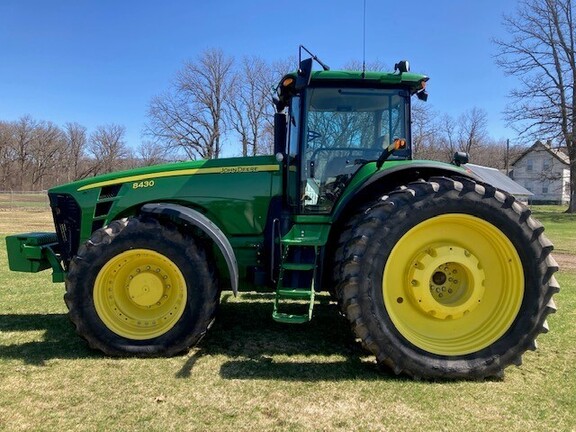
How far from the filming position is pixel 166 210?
387 centimetres

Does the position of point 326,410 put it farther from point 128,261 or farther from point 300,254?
point 128,261

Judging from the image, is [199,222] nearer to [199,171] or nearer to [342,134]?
[199,171]

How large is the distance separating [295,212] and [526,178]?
68.0m

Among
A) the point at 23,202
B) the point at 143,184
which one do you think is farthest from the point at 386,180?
the point at 23,202

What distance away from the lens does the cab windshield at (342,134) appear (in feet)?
13.4

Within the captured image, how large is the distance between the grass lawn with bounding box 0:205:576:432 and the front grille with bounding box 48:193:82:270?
2.70 feet

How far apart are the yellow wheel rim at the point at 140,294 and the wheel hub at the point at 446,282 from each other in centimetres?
197

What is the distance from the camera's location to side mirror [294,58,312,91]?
3785 millimetres

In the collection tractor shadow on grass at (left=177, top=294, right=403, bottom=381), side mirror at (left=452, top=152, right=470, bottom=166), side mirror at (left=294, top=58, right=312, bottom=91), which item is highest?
side mirror at (left=294, top=58, right=312, bottom=91)

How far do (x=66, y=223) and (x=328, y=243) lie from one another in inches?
102

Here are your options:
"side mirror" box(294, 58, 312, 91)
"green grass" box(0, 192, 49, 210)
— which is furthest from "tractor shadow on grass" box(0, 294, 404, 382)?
"green grass" box(0, 192, 49, 210)

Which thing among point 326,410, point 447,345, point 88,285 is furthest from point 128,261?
point 447,345

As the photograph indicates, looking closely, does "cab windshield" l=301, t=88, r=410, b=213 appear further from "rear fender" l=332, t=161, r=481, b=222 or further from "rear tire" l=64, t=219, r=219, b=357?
"rear tire" l=64, t=219, r=219, b=357

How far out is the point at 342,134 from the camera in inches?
164
